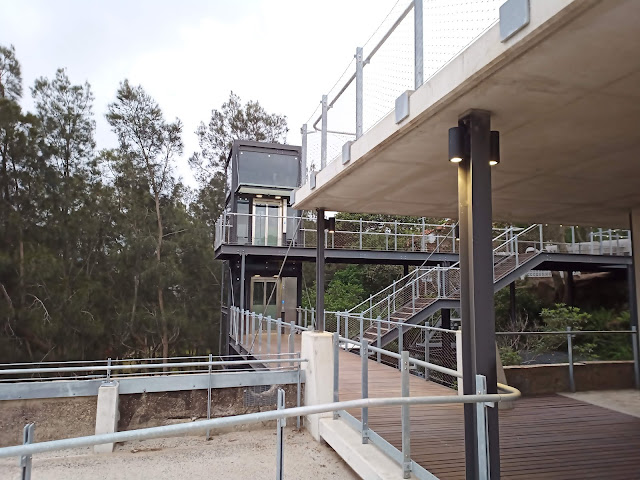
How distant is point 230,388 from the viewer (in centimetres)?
748

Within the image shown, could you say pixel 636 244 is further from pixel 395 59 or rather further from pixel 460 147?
pixel 460 147

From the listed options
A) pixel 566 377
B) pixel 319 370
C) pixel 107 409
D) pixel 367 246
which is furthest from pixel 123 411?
pixel 367 246

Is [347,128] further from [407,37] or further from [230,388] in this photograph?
[230,388]

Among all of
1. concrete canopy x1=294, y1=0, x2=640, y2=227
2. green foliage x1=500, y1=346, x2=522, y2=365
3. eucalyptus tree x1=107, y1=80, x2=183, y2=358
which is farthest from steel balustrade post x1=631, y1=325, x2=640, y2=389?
eucalyptus tree x1=107, y1=80, x2=183, y2=358

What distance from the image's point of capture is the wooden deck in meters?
4.09

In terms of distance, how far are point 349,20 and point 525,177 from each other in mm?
2918

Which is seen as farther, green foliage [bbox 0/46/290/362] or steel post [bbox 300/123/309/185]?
green foliage [bbox 0/46/290/362]

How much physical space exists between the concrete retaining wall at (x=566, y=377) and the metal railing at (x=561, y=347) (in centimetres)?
10

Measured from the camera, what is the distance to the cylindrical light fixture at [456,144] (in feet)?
11.9

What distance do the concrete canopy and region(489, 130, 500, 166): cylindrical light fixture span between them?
6.8 inches

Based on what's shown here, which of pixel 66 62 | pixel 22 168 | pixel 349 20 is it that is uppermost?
pixel 66 62

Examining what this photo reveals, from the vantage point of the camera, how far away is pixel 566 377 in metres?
7.33

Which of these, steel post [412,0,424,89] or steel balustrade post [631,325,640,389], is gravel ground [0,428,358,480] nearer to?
steel post [412,0,424,89]

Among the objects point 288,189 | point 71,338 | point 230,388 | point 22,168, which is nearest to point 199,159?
point 22,168
